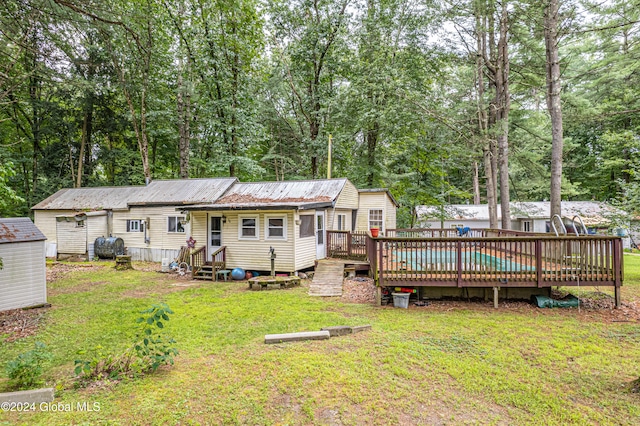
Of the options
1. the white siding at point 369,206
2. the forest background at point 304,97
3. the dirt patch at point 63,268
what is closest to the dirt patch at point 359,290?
the white siding at point 369,206

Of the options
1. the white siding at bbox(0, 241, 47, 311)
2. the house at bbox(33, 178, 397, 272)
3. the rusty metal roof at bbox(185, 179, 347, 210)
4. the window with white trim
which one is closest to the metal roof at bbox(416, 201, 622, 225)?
the house at bbox(33, 178, 397, 272)

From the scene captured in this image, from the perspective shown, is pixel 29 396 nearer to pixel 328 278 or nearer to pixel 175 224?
pixel 328 278

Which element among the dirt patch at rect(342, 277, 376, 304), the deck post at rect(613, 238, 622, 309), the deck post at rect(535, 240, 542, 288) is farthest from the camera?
the dirt patch at rect(342, 277, 376, 304)

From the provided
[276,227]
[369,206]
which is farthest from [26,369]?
[369,206]

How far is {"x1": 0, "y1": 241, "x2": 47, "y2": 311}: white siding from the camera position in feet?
22.5

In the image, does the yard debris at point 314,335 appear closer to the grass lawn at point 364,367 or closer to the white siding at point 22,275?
the grass lawn at point 364,367

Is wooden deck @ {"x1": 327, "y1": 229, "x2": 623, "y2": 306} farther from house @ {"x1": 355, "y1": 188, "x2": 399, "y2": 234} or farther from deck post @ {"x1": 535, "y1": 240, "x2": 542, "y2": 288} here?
house @ {"x1": 355, "y1": 188, "x2": 399, "y2": 234}

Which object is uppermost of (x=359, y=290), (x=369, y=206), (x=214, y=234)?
(x=369, y=206)

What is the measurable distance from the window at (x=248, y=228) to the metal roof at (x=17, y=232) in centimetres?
554

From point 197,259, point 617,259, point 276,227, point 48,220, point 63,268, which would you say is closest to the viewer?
point 617,259

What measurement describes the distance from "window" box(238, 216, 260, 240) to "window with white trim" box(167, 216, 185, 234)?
454 centimetres

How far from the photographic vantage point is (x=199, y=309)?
Answer: 7262 mm

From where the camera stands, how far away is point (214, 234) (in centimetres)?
1204

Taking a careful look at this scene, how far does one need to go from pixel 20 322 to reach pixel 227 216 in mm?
6260
